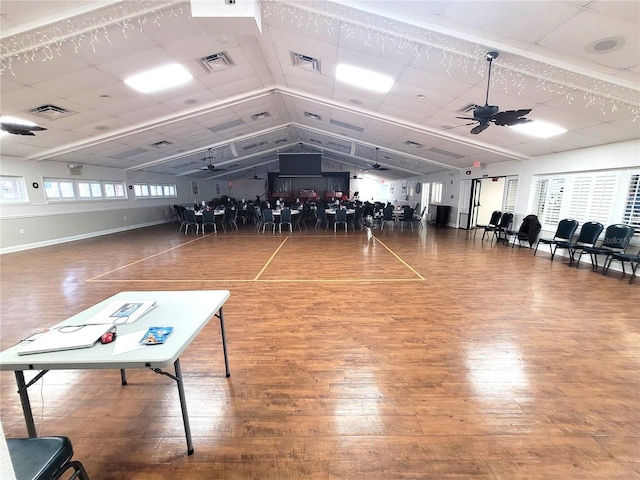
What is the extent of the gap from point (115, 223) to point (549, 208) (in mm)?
14299

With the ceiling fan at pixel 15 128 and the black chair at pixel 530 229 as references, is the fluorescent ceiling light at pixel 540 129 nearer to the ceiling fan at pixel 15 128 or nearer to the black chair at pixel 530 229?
the black chair at pixel 530 229

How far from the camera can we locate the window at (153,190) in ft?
40.5

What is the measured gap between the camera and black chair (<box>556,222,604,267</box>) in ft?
18.3

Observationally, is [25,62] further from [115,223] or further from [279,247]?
[115,223]

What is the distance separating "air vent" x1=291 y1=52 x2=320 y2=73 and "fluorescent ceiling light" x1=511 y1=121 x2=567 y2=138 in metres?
4.05

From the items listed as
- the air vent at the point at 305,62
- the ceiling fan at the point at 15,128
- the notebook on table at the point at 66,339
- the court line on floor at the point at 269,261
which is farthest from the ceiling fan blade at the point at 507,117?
the ceiling fan at the point at 15,128

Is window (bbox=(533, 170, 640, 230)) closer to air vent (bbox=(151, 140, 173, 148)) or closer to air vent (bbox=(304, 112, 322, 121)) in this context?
air vent (bbox=(304, 112, 322, 121))

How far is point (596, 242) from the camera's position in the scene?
5.80 meters

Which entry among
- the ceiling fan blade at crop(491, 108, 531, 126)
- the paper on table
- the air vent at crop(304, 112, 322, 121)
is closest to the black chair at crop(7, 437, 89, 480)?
the paper on table

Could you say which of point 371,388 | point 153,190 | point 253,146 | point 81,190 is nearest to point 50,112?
point 81,190

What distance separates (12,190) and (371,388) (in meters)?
10.2

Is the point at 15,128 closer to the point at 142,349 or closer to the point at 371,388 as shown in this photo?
the point at 142,349

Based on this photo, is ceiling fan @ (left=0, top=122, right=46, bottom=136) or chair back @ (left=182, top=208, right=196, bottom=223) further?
chair back @ (left=182, top=208, right=196, bottom=223)

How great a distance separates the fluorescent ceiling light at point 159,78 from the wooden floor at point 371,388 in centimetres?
360
